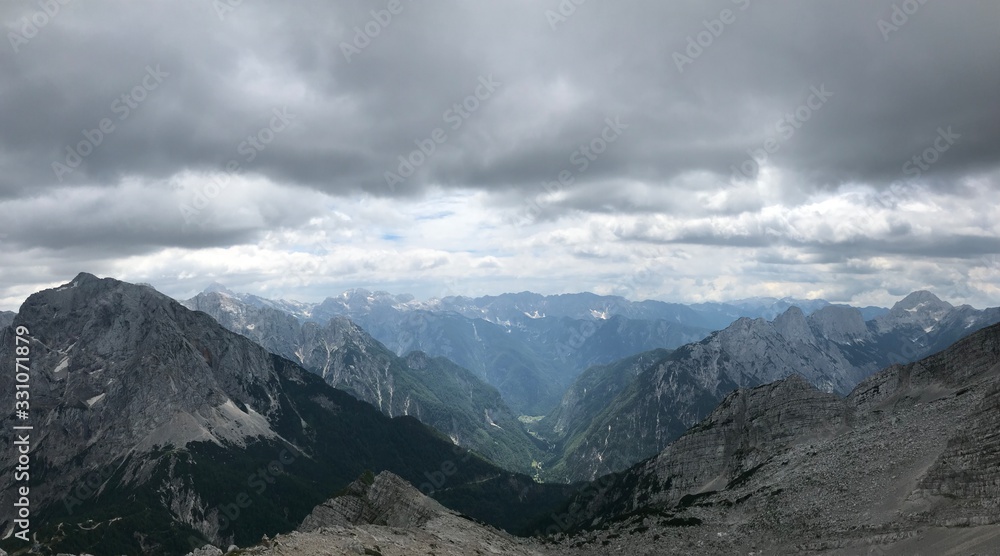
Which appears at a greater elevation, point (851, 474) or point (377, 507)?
point (851, 474)

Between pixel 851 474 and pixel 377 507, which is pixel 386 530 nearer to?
pixel 377 507

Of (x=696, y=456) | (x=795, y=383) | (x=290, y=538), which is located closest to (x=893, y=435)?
(x=795, y=383)

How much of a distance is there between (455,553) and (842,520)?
2507 inches

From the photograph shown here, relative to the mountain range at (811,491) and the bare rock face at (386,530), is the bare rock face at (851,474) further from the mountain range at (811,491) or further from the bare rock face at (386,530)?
the bare rock face at (386,530)

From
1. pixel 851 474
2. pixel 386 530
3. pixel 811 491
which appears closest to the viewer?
pixel 386 530

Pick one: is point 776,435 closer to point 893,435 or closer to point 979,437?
point 893,435

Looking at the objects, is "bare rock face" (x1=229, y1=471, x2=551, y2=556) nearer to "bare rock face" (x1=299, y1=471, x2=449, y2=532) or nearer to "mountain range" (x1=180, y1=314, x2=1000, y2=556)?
"bare rock face" (x1=299, y1=471, x2=449, y2=532)

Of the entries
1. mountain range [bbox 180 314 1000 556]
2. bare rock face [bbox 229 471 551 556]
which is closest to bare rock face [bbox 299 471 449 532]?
bare rock face [bbox 229 471 551 556]

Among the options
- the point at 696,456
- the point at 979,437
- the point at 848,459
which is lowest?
the point at 696,456

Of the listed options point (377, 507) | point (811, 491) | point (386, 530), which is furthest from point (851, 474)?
point (377, 507)

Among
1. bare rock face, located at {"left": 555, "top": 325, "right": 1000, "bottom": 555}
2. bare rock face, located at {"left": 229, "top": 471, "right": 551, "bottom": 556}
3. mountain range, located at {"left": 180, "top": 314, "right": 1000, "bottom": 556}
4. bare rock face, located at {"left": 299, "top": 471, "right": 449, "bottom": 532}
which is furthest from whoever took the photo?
bare rock face, located at {"left": 299, "top": 471, "right": 449, "bottom": 532}

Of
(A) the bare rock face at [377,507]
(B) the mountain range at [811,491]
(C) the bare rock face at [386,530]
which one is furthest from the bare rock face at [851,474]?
(A) the bare rock face at [377,507]

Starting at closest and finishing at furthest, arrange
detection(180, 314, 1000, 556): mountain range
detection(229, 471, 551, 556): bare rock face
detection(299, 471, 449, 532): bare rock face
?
detection(229, 471, 551, 556): bare rock face < detection(180, 314, 1000, 556): mountain range < detection(299, 471, 449, 532): bare rock face

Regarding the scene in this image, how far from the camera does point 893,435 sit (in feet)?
404
